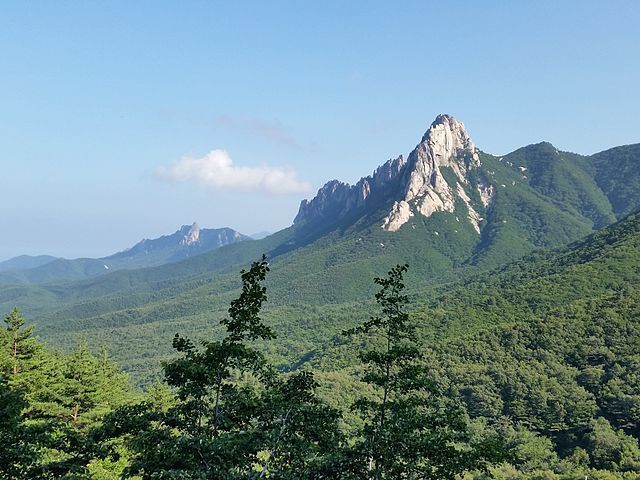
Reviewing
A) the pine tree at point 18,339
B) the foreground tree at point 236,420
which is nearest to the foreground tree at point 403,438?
the foreground tree at point 236,420

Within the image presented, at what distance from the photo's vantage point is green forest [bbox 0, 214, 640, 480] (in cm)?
1384

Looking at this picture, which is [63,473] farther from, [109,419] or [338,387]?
[338,387]

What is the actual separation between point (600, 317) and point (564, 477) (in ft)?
179

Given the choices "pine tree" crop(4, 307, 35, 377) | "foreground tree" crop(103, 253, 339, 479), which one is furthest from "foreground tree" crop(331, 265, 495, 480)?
"pine tree" crop(4, 307, 35, 377)

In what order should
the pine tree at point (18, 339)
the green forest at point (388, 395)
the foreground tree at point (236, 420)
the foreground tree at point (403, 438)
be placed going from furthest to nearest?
1. the pine tree at point (18, 339)
2. the green forest at point (388, 395)
3. the foreground tree at point (403, 438)
4. the foreground tree at point (236, 420)

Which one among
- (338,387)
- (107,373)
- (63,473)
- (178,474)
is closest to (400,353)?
(178,474)

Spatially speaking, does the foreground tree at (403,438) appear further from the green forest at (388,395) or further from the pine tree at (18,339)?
the pine tree at (18,339)

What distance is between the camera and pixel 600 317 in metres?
101

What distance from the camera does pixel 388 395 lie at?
811 inches

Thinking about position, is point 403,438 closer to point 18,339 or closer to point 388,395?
point 388,395

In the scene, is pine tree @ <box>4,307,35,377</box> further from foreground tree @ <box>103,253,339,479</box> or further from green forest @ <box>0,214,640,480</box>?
foreground tree @ <box>103,253,339,479</box>

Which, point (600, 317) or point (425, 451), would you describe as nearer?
point (425, 451)

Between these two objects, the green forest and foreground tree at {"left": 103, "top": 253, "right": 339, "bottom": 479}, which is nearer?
foreground tree at {"left": 103, "top": 253, "right": 339, "bottom": 479}

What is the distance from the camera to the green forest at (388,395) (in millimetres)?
13836
